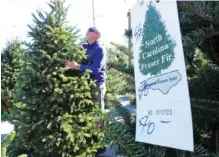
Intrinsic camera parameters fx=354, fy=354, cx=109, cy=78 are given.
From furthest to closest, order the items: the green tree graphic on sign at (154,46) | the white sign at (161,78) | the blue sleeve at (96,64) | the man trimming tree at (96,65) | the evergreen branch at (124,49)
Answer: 1. the man trimming tree at (96,65)
2. the blue sleeve at (96,64)
3. the evergreen branch at (124,49)
4. the green tree graphic on sign at (154,46)
5. the white sign at (161,78)

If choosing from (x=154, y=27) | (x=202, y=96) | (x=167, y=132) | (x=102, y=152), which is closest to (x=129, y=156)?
(x=167, y=132)

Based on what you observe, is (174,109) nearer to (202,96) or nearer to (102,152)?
(202,96)

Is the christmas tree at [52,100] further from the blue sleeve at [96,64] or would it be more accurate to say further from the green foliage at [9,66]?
the green foliage at [9,66]

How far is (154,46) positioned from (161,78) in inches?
5.5

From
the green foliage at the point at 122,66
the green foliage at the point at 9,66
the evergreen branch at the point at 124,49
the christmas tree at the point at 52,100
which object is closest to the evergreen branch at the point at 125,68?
the green foliage at the point at 122,66

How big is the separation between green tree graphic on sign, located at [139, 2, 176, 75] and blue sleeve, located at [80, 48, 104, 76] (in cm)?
254

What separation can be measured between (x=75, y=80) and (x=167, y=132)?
272 centimetres

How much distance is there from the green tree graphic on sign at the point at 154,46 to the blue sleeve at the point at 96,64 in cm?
254

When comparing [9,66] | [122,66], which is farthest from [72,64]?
[9,66]

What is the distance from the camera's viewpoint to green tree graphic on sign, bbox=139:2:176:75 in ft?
4.11

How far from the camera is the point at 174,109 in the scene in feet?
3.87

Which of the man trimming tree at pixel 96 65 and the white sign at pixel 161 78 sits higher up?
the man trimming tree at pixel 96 65

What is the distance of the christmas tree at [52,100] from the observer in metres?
3.80

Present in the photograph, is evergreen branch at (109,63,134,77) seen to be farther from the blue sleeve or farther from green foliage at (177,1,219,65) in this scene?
the blue sleeve
